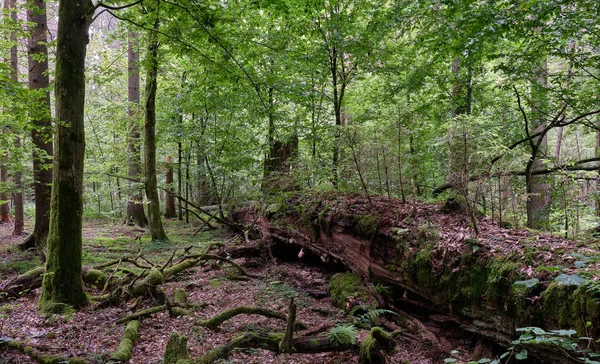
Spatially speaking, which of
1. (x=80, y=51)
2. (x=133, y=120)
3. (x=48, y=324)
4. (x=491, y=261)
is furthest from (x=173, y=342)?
(x=133, y=120)

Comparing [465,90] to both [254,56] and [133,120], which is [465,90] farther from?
[133,120]

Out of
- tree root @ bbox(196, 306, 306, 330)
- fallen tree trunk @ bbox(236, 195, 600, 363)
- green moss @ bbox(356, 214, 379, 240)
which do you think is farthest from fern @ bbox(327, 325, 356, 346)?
green moss @ bbox(356, 214, 379, 240)

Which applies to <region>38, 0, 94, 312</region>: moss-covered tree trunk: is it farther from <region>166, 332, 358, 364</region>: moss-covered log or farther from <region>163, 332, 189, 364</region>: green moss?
<region>166, 332, 358, 364</region>: moss-covered log

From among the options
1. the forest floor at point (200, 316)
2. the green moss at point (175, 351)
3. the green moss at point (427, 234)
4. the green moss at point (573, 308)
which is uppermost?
the green moss at point (427, 234)

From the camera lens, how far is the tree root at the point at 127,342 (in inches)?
148

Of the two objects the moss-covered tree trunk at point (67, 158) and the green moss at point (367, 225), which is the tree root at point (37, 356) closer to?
the moss-covered tree trunk at point (67, 158)

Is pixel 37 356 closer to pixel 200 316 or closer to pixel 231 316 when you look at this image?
pixel 231 316

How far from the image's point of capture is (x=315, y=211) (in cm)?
754

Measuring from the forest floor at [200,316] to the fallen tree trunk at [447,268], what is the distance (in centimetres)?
67

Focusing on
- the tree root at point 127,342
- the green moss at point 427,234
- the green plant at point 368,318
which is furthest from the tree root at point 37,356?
the green moss at point 427,234

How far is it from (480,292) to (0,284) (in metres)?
7.60

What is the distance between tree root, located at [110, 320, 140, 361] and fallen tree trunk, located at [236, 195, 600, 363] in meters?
3.83

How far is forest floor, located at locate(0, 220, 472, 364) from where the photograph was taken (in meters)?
4.12

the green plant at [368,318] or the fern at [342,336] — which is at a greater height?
the fern at [342,336]
